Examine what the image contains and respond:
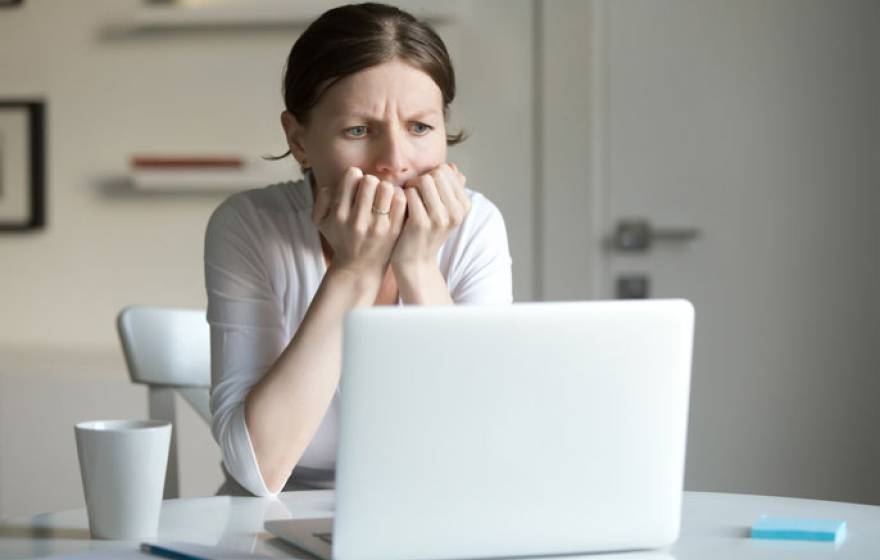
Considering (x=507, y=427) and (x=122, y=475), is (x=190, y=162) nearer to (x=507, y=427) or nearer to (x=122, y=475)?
(x=122, y=475)

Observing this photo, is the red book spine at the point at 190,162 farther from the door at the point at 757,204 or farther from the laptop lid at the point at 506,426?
the laptop lid at the point at 506,426

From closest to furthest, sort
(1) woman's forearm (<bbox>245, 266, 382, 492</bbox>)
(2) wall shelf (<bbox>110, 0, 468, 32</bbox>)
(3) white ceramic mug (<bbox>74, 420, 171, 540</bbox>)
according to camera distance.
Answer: (3) white ceramic mug (<bbox>74, 420, 171, 540</bbox>) → (1) woman's forearm (<bbox>245, 266, 382, 492</bbox>) → (2) wall shelf (<bbox>110, 0, 468, 32</bbox>)

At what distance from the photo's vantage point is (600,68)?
2.87 metres

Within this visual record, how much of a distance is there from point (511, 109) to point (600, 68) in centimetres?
24

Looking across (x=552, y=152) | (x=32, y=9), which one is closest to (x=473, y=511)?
(x=552, y=152)

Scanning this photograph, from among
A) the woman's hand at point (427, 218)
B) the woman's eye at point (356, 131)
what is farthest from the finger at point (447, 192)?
the woman's eye at point (356, 131)

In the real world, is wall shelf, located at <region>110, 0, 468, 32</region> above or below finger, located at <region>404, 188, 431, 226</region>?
above

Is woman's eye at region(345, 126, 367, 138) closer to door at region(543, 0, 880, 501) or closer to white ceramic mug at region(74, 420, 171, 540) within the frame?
white ceramic mug at region(74, 420, 171, 540)

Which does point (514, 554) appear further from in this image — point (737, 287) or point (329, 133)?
point (737, 287)

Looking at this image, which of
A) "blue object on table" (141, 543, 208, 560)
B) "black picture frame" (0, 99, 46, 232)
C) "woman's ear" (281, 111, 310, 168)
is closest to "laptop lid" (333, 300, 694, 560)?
"blue object on table" (141, 543, 208, 560)

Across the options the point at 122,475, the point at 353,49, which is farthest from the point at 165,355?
the point at 122,475

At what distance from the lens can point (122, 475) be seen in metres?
0.99

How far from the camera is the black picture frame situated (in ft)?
9.60

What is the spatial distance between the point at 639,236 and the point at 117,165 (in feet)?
4.18
